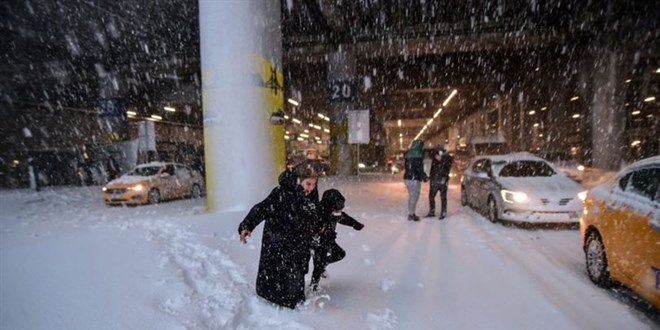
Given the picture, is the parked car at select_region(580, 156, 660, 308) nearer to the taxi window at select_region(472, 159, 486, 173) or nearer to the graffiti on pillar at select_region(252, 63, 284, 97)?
the taxi window at select_region(472, 159, 486, 173)

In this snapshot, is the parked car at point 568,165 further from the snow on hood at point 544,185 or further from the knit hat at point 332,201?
the knit hat at point 332,201

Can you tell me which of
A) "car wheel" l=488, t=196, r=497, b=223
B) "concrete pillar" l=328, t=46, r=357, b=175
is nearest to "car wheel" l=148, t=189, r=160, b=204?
"car wheel" l=488, t=196, r=497, b=223

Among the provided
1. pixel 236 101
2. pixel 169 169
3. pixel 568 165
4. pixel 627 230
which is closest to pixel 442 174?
pixel 236 101

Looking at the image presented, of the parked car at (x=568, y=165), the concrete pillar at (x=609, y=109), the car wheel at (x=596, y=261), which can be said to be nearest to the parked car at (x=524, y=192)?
the parked car at (x=568, y=165)

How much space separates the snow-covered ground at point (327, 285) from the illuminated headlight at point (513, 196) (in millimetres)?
718

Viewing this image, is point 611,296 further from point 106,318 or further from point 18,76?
Result: point 18,76

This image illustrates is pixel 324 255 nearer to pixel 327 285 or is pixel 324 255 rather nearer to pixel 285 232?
pixel 285 232

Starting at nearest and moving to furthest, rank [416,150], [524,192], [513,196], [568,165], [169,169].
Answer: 1. [524,192]
2. [513,196]
3. [416,150]
4. [568,165]
5. [169,169]

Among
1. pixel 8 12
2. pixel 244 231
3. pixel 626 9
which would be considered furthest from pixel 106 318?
pixel 626 9

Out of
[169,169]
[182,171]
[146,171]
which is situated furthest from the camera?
[182,171]

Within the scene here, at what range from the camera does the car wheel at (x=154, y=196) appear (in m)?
14.0

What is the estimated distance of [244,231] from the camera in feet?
12.5

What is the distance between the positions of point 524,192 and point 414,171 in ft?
7.13

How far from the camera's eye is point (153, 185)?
46.6 ft
